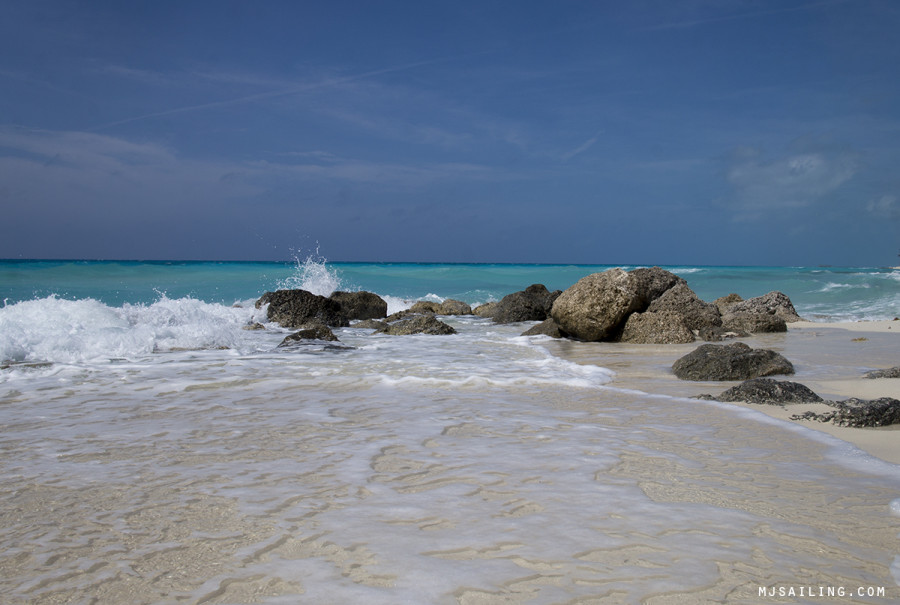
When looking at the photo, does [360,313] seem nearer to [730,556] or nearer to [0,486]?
[0,486]

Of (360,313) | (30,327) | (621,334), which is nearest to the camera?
(30,327)

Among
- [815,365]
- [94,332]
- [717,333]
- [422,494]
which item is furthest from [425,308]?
[422,494]

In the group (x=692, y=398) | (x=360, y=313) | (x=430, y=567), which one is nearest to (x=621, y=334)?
(x=692, y=398)

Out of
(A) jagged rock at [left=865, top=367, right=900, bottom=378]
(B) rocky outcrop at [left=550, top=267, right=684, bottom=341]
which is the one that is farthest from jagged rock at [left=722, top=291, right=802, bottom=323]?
(A) jagged rock at [left=865, top=367, right=900, bottom=378]

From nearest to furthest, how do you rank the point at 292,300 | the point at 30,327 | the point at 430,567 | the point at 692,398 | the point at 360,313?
1. the point at 430,567
2. the point at 692,398
3. the point at 30,327
4. the point at 292,300
5. the point at 360,313

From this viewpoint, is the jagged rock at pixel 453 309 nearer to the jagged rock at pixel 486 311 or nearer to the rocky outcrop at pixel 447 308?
the rocky outcrop at pixel 447 308

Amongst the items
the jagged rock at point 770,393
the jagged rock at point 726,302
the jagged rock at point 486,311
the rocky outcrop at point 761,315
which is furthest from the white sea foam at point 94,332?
the jagged rock at point 726,302

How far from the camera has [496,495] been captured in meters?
2.82

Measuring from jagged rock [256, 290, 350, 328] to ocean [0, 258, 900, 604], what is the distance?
6638mm

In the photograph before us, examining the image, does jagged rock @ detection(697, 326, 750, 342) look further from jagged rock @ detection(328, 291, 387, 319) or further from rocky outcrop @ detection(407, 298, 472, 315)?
jagged rock @ detection(328, 291, 387, 319)

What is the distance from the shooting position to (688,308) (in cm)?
1112

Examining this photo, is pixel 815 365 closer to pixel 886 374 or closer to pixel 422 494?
pixel 886 374

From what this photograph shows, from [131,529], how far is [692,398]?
13.6ft

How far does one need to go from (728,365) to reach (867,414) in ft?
6.56
